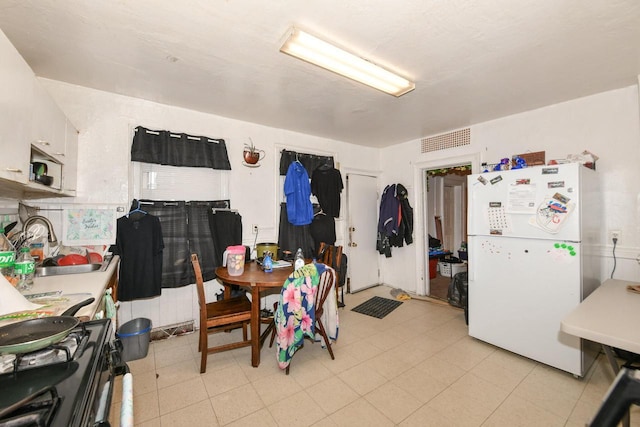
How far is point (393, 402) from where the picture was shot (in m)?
1.85

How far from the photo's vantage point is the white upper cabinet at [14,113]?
47.9 inches

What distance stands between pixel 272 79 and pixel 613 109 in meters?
3.13

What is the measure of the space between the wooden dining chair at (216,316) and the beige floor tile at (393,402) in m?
1.10

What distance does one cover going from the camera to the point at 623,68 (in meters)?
2.08

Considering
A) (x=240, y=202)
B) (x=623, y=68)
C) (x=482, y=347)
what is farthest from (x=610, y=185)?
(x=240, y=202)

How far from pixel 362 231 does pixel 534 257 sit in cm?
243

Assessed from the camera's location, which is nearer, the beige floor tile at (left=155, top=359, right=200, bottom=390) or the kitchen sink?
the kitchen sink

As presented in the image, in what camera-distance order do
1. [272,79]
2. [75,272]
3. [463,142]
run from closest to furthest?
1. [75,272]
2. [272,79]
3. [463,142]

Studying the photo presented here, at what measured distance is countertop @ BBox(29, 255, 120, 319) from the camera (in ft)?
4.81

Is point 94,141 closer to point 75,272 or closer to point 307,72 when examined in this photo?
point 75,272

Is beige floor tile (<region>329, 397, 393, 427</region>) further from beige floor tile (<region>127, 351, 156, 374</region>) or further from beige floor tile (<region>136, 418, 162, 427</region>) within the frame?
beige floor tile (<region>127, 351, 156, 374</region>)

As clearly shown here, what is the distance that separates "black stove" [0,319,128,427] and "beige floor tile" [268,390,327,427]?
1.11m

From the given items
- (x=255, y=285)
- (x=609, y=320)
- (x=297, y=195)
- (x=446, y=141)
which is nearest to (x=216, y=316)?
(x=255, y=285)

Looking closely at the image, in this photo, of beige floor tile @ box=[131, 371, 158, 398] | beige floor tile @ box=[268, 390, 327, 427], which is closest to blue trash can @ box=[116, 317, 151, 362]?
beige floor tile @ box=[131, 371, 158, 398]
